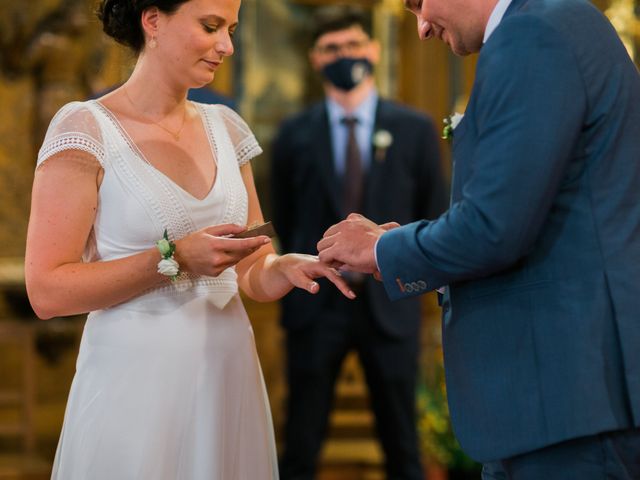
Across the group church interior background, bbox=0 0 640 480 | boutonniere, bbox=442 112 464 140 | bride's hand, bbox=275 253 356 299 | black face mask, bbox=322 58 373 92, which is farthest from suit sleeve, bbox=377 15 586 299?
church interior background, bbox=0 0 640 480

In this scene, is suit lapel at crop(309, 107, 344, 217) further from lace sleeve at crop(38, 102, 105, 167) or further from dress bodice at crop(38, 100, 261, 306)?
lace sleeve at crop(38, 102, 105, 167)

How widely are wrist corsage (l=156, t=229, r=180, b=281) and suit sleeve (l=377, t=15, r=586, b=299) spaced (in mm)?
668

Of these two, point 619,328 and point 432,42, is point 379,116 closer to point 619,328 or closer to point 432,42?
point 432,42

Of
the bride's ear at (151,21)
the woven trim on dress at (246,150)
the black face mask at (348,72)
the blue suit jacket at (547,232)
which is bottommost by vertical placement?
the blue suit jacket at (547,232)

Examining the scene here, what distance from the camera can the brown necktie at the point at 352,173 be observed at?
5148 mm

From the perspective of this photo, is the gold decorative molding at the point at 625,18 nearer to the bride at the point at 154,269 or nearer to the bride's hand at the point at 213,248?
the bride at the point at 154,269

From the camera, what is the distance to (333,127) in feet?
17.4

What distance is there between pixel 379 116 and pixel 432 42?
6.62ft

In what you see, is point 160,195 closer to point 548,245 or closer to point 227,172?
point 227,172

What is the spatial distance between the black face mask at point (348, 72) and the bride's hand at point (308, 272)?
8.20 feet

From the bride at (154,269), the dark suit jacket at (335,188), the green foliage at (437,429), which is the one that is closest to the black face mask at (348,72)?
the dark suit jacket at (335,188)

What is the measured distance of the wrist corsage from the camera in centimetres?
259

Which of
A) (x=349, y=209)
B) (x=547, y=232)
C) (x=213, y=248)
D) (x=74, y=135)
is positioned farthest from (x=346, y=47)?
(x=547, y=232)

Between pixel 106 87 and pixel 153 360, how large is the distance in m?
3.86
